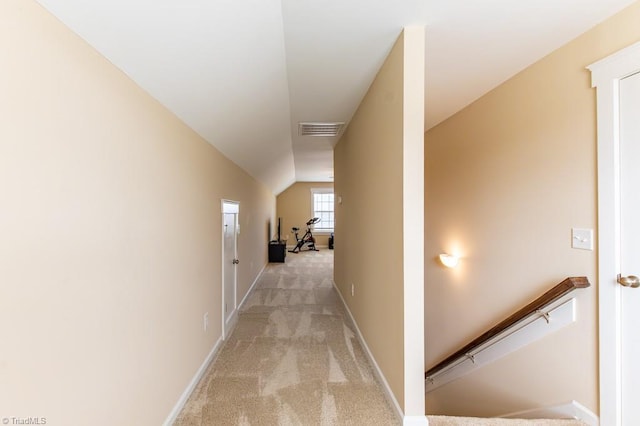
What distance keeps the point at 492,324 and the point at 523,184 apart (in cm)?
120

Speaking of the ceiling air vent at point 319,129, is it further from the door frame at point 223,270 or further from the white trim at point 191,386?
the white trim at point 191,386

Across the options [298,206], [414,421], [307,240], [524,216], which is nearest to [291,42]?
[524,216]

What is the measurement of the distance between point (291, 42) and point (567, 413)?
2.88m

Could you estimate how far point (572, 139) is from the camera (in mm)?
1705

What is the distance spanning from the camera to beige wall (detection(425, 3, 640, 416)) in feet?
5.32

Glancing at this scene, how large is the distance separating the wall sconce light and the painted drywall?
956 mm

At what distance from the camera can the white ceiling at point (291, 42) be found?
1.15m

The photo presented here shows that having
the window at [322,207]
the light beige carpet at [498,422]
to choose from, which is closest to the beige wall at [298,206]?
the window at [322,207]

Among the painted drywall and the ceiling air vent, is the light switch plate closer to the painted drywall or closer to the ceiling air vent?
the painted drywall

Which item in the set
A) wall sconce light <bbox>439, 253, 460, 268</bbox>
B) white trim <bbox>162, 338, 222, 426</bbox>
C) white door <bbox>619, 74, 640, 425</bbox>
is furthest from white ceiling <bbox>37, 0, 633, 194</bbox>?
white trim <bbox>162, 338, 222, 426</bbox>

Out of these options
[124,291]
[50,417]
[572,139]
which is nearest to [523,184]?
[572,139]

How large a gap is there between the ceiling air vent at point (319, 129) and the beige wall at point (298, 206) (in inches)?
244

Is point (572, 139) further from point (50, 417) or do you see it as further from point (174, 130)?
point (50, 417)

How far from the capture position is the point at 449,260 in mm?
2898
